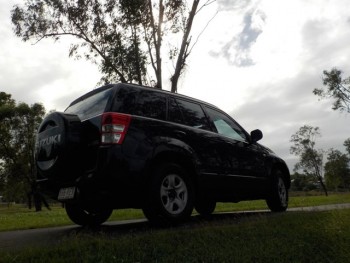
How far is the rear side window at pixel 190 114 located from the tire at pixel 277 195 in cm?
215

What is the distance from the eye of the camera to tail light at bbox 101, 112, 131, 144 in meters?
4.53

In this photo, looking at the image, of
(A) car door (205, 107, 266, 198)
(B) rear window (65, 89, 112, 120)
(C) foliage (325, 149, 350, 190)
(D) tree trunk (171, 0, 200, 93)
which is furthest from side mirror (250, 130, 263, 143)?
(C) foliage (325, 149, 350, 190)

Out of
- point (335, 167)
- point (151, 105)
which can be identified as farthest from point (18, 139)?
point (335, 167)

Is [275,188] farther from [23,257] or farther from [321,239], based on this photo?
[23,257]

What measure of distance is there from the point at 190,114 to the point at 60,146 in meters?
2.16

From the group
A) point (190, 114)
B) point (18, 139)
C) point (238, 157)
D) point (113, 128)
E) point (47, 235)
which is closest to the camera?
point (113, 128)

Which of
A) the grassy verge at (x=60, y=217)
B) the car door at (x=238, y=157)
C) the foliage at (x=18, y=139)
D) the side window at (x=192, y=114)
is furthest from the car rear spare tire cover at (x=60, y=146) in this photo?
the foliage at (x=18, y=139)

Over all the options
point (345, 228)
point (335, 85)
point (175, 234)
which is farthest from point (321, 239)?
point (335, 85)

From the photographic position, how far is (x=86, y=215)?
608 centimetres

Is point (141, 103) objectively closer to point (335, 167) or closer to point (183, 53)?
point (183, 53)

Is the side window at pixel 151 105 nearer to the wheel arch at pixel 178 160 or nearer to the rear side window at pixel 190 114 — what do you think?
the rear side window at pixel 190 114

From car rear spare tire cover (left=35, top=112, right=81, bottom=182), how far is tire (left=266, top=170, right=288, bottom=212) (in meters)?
4.17

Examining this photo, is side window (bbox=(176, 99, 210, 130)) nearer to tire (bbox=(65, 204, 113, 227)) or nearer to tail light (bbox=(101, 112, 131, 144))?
tail light (bbox=(101, 112, 131, 144))

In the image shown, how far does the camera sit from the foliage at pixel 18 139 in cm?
3828
